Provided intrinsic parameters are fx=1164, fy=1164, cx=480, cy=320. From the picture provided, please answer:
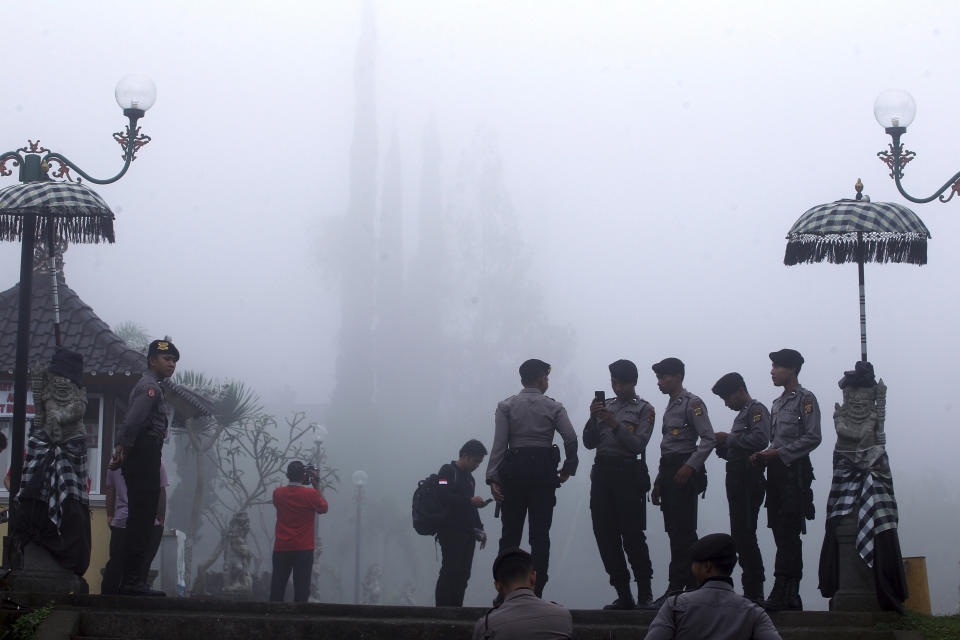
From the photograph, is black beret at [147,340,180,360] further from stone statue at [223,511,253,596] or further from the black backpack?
stone statue at [223,511,253,596]

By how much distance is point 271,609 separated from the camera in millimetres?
8492

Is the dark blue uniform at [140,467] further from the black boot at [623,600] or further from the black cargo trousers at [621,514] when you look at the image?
the black boot at [623,600]

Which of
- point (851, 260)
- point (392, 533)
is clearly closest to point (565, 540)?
point (392, 533)

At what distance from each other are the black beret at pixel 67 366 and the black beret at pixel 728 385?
508 cm

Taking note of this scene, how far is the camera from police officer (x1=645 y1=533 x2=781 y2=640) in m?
4.86

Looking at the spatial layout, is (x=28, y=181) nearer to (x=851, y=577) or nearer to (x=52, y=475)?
(x=52, y=475)

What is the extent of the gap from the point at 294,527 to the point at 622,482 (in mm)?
3989

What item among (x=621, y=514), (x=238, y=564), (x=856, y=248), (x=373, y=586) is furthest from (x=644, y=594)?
(x=373, y=586)

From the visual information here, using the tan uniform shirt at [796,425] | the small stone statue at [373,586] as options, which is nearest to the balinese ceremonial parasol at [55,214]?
the tan uniform shirt at [796,425]

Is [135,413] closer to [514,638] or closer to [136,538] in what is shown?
[136,538]

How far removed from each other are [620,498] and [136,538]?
3.76m

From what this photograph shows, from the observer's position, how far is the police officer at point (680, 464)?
9016mm

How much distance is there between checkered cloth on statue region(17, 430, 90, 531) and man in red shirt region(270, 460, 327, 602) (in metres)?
2.76

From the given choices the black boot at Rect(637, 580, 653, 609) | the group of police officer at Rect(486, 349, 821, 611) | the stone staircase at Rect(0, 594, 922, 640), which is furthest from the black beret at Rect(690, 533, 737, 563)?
the black boot at Rect(637, 580, 653, 609)
